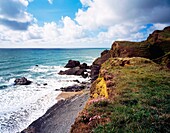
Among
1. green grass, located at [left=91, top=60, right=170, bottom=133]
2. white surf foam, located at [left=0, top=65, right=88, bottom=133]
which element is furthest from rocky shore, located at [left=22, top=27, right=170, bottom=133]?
white surf foam, located at [left=0, top=65, right=88, bottom=133]

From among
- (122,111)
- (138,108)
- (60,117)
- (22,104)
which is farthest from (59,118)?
(138,108)

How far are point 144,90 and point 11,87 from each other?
35171 millimetres

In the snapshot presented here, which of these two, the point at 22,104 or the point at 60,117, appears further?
the point at 22,104

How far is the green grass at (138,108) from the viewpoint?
860cm

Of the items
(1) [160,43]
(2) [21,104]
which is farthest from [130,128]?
(1) [160,43]

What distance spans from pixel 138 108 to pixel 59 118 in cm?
1477

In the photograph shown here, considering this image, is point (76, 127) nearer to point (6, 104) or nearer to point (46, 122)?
point (46, 122)

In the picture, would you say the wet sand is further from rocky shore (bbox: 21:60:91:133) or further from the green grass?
the green grass

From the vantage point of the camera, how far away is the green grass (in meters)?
8.60

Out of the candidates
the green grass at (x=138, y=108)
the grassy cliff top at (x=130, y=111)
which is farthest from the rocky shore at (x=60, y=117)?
the green grass at (x=138, y=108)

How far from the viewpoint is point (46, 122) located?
2256 cm

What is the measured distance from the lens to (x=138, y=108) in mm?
10719

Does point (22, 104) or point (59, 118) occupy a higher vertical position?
point (59, 118)

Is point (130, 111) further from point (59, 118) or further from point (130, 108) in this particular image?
point (59, 118)
